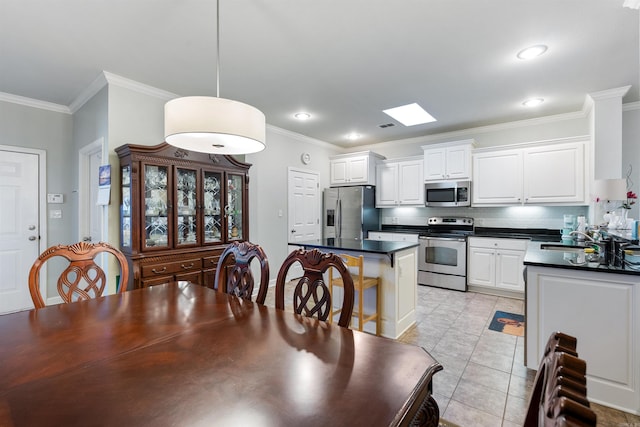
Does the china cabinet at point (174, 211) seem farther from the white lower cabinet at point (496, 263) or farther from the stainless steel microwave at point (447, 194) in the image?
the white lower cabinet at point (496, 263)

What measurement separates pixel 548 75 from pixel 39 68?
5.02 meters

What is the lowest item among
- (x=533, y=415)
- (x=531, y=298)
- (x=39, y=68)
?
(x=531, y=298)

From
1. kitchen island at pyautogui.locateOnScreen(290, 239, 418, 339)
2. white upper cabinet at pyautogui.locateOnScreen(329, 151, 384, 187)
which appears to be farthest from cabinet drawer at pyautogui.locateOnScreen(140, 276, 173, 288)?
white upper cabinet at pyautogui.locateOnScreen(329, 151, 384, 187)

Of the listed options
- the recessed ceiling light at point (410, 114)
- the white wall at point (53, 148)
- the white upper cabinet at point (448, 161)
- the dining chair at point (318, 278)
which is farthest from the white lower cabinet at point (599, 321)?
the white wall at point (53, 148)

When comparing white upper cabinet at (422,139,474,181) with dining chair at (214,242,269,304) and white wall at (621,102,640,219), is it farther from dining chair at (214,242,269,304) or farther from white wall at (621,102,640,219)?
dining chair at (214,242,269,304)

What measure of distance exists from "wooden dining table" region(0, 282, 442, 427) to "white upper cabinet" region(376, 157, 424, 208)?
4.40 meters

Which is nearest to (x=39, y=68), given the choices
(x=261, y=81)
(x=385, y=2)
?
(x=261, y=81)

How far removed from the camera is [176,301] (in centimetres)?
171

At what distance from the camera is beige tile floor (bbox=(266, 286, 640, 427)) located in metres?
1.89

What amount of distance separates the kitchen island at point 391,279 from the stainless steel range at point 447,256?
1749mm

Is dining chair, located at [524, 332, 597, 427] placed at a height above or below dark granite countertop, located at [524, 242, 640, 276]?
above

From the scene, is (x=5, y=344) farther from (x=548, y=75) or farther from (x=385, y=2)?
(x=548, y=75)

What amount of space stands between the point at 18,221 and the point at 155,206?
201cm

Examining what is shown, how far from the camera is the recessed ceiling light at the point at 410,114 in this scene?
4.11 m
